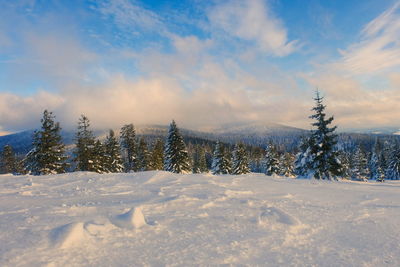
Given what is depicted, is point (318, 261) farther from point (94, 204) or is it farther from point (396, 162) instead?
point (396, 162)

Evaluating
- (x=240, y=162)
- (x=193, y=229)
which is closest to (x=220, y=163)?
(x=240, y=162)

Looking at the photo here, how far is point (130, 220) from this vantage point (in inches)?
210

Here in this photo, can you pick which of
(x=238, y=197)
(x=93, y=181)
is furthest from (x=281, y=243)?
(x=93, y=181)

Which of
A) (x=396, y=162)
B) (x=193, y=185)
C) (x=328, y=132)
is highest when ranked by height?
(x=328, y=132)

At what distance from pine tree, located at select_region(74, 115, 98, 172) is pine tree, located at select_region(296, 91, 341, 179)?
2905 cm

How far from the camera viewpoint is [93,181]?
11.4 meters

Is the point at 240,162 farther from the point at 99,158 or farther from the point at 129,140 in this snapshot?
the point at 99,158

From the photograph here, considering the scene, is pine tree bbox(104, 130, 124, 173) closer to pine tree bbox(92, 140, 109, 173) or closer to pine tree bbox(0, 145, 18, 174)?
pine tree bbox(92, 140, 109, 173)

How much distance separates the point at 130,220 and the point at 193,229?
1537mm

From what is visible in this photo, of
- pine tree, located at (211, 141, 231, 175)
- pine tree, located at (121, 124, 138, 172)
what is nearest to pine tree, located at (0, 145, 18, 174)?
pine tree, located at (121, 124, 138, 172)

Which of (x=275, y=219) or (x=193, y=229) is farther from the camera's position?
(x=275, y=219)

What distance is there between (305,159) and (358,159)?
32.7m

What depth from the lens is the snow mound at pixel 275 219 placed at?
5.66 meters

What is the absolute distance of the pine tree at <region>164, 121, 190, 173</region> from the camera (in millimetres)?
35250
